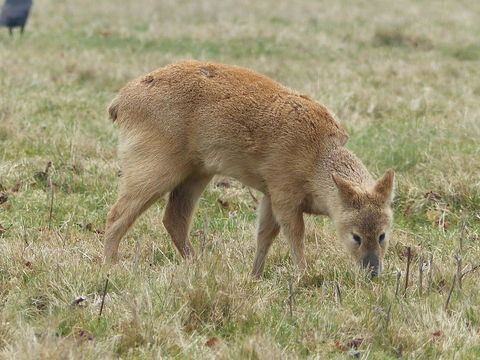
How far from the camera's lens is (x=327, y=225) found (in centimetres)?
706

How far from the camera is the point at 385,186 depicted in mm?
A: 5566

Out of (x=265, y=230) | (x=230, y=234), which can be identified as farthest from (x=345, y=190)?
(x=230, y=234)

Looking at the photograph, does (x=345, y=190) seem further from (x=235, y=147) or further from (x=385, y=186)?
(x=235, y=147)

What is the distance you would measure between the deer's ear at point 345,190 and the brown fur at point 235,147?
0.15 meters

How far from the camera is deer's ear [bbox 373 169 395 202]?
5547mm

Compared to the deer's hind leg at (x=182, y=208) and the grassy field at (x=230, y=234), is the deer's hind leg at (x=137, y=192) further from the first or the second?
the deer's hind leg at (x=182, y=208)

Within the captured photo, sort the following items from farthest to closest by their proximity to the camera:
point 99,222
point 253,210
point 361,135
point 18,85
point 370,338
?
point 18,85 < point 361,135 < point 253,210 < point 99,222 < point 370,338

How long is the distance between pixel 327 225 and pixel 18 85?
602 cm

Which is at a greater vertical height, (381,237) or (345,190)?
(345,190)

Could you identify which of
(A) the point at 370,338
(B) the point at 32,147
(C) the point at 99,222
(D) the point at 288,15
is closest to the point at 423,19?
(D) the point at 288,15

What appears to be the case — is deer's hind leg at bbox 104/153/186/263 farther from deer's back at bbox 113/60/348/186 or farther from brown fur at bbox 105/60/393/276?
deer's back at bbox 113/60/348/186

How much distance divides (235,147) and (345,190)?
92 cm

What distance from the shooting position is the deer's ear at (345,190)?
18.0 feet

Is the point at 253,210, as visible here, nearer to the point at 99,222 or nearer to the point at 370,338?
the point at 99,222
